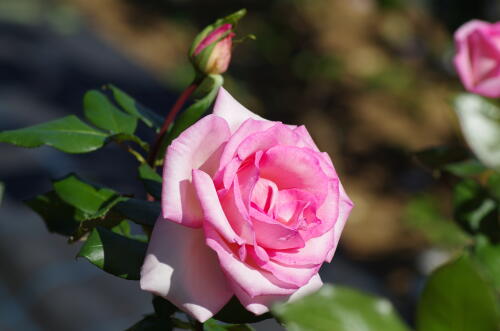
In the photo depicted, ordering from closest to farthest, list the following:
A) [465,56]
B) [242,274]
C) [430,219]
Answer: [242,274] → [465,56] → [430,219]

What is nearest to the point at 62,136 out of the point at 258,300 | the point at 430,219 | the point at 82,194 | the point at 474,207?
the point at 82,194

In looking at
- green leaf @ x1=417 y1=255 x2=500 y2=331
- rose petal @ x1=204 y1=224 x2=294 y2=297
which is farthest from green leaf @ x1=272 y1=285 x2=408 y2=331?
rose petal @ x1=204 y1=224 x2=294 y2=297

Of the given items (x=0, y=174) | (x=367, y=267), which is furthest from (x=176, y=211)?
(x=367, y=267)

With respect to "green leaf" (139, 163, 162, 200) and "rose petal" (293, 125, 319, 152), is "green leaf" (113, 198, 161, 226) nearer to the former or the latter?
"green leaf" (139, 163, 162, 200)

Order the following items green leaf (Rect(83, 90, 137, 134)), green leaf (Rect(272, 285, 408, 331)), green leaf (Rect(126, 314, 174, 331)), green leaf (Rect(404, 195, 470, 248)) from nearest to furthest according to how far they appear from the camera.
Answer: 1. green leaf (Rect(272, 285, 408, 331))
2. green leaf (Rect(126, 314, 174, 331))
3. green leaf (Rect(83, 90, 137, 134))
4. green leaf (Rect(404, 195, 470, 248))

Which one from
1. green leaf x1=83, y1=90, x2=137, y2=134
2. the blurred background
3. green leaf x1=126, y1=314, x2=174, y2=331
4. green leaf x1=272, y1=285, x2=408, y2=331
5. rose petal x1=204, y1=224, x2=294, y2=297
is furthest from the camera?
the blurred background

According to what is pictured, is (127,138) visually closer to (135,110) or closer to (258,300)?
(135,110)
